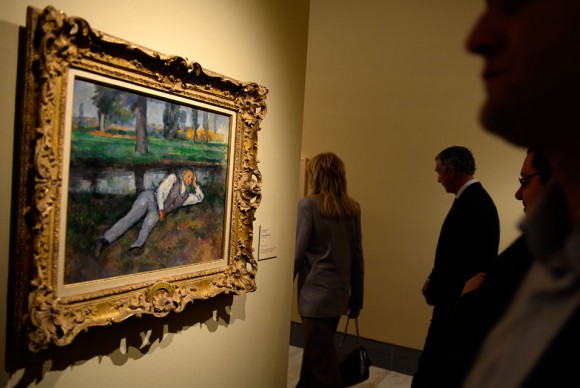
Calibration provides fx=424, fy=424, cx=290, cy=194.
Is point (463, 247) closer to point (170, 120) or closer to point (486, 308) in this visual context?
point (486, 308)

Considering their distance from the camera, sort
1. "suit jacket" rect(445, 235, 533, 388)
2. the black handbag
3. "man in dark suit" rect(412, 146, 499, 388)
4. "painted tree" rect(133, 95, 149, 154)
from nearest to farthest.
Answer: "suit jacket" rect(445, 235, 533, 388) → "painted tree" rect(133, 95, 149, 154) → "man in dark suit" rect(412, 146, 499, 388) → the black handbag

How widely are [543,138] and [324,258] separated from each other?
2390 millimetres

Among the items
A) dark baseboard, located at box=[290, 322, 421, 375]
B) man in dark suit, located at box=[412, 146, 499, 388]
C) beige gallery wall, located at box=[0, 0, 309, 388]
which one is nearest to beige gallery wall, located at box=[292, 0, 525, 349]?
dark baseboard, located at box=[290, 322, 421, 375]

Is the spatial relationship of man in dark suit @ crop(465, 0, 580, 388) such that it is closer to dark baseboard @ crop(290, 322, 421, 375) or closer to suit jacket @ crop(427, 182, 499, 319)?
suit jacket @ crop(427, 182, 499, 319)

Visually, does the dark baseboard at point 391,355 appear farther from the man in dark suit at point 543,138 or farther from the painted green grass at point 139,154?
the man in dark suit at point 543,138

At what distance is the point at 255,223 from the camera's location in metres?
2.02

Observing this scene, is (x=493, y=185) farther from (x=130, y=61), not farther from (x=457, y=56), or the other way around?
(x=130, y=61)

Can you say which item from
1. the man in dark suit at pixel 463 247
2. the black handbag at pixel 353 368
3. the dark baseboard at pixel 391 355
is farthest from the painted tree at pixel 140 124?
the dark baseboard at pixel 391 355

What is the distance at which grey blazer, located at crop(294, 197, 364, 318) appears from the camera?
110 inches

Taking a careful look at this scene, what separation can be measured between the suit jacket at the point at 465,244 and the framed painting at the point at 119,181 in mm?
1432

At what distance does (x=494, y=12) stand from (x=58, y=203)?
110cm

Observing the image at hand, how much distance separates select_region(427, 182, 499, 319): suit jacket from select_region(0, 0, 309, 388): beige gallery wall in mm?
1020

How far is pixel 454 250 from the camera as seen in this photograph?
2596 millimetres

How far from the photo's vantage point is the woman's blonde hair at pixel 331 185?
2828mm
